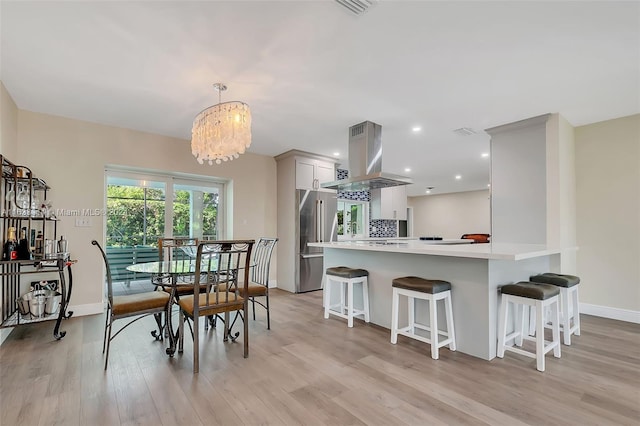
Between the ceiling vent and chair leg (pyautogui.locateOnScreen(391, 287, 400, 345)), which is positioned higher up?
the ceiling vent

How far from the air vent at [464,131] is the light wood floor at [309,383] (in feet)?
8.99

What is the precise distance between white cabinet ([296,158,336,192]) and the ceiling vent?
3.55 meters

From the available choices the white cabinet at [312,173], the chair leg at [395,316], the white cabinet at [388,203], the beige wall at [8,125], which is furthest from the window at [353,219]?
the beige wall at [8,125]

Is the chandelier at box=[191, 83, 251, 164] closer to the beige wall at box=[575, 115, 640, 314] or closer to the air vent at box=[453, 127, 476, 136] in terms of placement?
the air vent at box=[453, 127, 476, 136]

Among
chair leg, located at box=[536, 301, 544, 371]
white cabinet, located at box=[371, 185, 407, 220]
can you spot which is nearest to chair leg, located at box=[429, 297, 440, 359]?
chair leg, located at box=[536, 301, 544, 371]

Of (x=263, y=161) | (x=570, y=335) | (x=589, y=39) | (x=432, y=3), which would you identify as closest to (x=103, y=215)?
(x=263, y=161)

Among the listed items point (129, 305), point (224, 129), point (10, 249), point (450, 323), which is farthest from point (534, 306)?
point (10, 249)

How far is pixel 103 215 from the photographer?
4.02 meters

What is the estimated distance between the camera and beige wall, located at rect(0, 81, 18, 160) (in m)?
2.88

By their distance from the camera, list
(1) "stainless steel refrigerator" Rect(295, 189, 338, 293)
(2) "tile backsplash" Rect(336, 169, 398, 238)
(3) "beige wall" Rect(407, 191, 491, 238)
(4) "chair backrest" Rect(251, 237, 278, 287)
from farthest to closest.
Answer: (3) "beige wall" Rect(407, 191, 491, 238)
(2) "tile backsplash" Rect(336, 169, 398, 238)
(1) "stainless steel refrigerator" Rect(295, 189, 338, 293)
(4) "chair backrest" Rect(251, 237, 278, 287)

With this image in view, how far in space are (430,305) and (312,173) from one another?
3526 millimetres

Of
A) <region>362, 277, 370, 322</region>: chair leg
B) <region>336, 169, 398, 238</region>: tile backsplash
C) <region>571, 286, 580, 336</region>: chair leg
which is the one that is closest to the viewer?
<region>571, 286, 580, 336</region>: chair leg

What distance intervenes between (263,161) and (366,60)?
339 centimetres

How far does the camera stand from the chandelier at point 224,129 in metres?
2.73
